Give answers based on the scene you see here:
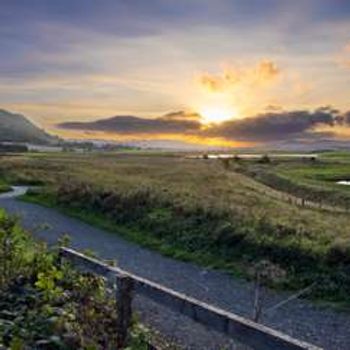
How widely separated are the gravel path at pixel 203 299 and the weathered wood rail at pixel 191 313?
1944 millimetres

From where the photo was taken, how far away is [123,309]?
31.6ft

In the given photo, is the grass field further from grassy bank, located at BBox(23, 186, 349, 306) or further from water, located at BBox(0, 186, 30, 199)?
water, located at BBox(0, 186, 30, 199)

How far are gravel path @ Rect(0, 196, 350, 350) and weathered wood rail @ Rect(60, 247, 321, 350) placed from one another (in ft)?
6.38

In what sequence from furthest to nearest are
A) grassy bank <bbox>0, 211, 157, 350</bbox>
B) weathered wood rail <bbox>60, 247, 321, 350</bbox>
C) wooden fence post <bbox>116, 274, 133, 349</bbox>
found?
wooden fence post <bbox>116, 274, 133, 349</bbox> → grassy bank <bbox>0, 211, 157, 350</bbox> → weathered wood rail <bbox>60, 247, 321, 350</bbox>

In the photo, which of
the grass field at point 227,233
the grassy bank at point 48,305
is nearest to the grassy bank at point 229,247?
the grass field at point 227,233

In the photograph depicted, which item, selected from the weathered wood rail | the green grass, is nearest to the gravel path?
the green grass

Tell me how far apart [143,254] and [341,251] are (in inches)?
273

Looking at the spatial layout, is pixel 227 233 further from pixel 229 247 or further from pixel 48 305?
pixel 48 305

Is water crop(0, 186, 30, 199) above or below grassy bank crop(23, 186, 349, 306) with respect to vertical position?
below

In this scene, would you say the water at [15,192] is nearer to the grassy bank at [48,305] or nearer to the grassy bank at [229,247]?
the grassy bank at [229,247]

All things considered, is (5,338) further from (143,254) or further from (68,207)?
(68,207)

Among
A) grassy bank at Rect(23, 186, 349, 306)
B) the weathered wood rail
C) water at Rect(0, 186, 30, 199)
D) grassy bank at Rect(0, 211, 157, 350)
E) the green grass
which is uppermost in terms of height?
the weathered wood rail

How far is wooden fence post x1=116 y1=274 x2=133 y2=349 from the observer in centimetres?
952

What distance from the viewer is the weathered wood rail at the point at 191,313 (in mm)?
6738
